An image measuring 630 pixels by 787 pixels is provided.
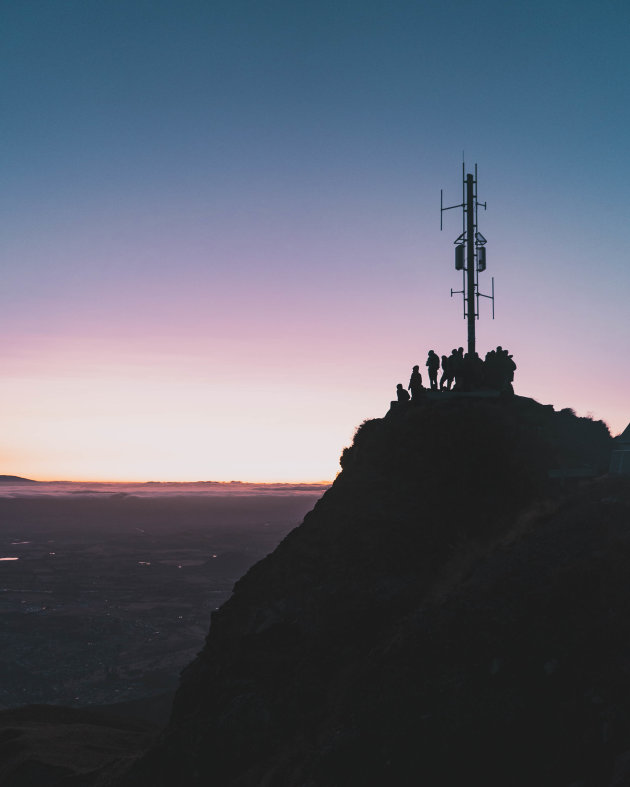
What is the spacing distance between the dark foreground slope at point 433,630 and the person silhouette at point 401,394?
1.44 m

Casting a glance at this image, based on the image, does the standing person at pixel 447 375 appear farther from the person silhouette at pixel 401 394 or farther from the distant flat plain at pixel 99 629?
the distant flat plain at pixel 99 629

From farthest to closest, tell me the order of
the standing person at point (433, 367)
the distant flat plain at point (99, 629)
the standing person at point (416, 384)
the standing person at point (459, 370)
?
the distant flat plain at point (99, 629)
the standing person at point (433, 367)
the standing person at point (459, 370)
the standing person at point (416, 384)

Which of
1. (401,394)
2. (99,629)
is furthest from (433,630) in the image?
(99,629)

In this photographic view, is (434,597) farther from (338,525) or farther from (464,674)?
(338,525)

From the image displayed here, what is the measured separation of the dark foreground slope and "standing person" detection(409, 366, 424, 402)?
144cm

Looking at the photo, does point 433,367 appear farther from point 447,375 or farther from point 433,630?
point 433,630

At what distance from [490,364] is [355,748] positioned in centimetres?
1774

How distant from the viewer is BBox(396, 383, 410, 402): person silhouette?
2465 centimetres

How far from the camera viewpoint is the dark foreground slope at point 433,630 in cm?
1002

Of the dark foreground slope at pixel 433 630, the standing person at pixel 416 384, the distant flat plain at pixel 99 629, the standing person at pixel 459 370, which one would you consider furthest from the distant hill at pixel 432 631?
the distant flat plain at pixel 99 629

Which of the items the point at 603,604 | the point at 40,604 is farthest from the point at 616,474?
the point at 40,604

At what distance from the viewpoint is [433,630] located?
12320 mm

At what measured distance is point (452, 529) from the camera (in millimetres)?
18531

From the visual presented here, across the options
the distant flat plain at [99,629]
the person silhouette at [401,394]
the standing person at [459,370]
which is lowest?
the distant flat plain at [99,629]
